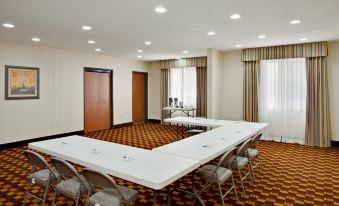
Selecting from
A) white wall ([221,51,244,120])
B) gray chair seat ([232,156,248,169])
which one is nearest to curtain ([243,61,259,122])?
white wall ([221,51,244,120])

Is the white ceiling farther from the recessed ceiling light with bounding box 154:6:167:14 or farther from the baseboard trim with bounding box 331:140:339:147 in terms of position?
the baseboard trim with bounding box 331:140:339:147

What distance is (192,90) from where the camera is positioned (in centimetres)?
880

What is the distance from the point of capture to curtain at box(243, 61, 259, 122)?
677 cm

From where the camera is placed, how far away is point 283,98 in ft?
21.3

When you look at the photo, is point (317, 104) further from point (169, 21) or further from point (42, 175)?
point (42, 175)

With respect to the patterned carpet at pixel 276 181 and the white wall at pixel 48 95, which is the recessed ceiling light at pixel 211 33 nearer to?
the patterned carpet at pixel 276 181

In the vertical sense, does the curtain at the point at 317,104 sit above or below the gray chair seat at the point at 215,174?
above

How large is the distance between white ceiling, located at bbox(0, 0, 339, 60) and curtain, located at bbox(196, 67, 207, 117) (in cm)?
242

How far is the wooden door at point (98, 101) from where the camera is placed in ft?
25.2

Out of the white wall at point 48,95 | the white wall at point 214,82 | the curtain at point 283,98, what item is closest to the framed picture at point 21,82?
the white wall at point 48,95

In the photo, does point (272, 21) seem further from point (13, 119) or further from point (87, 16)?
point (13, 119)

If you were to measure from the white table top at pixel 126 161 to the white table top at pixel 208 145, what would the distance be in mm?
171

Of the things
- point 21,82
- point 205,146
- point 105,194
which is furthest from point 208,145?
point 21,82

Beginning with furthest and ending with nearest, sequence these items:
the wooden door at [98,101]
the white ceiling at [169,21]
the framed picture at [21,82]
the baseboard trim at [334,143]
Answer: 1. the wooden door at [98,101]
2. the baseboard trim at [334,143]
3. the framed picture at [21,82]
4. the white ceiling at [169,21]
